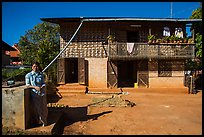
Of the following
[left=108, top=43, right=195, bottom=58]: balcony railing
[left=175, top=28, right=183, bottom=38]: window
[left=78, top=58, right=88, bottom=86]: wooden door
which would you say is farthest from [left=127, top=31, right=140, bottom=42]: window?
[left=78, top=58, right=88, bottom=86]: wooden door

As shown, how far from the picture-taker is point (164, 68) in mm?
14758

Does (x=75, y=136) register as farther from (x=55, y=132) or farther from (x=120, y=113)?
(x=120, y=113)

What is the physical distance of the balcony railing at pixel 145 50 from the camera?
13766 millimetres

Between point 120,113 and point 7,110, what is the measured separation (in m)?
4.42

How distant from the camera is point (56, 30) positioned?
31641mm

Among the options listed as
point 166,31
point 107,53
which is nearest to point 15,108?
point 107,53

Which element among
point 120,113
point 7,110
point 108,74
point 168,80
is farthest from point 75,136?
point 168,80

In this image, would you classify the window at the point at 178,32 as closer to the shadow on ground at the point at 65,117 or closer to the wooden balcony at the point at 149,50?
the wooden balcony at the point at 149,50

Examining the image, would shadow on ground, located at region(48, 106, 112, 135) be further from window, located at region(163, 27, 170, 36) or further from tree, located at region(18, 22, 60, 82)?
tree, located at region(18, 22, 60, 82)

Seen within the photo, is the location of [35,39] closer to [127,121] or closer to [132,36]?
[132,36]

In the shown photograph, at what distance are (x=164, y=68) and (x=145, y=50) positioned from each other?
233cm

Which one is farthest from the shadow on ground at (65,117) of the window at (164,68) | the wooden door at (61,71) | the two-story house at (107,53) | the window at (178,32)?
the window at (178,32)

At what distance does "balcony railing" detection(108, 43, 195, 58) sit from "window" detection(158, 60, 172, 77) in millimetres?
906

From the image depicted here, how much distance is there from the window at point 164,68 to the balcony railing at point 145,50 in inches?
35.7
